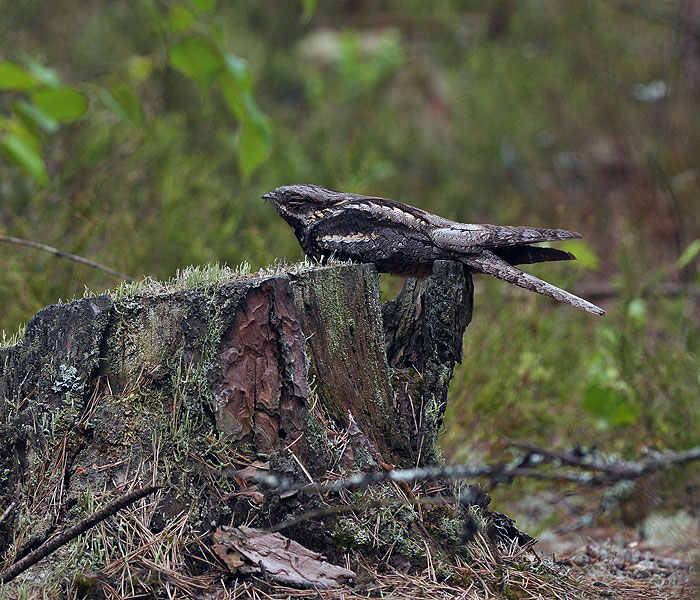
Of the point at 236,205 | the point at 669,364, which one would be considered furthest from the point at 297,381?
the point at 236,205

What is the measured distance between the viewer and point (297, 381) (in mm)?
2197

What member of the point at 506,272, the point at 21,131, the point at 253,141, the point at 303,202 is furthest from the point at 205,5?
the point at 506,272

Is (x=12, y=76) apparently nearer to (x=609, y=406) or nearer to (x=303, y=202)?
(x=303, y=202)

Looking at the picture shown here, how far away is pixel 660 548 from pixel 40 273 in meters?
3.84

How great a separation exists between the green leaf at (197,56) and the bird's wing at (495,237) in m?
1.53

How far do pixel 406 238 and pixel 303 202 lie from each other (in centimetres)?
50

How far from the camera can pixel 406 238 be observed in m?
2.70

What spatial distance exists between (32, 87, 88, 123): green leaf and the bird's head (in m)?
1.24

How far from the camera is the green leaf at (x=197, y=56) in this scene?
3.35m

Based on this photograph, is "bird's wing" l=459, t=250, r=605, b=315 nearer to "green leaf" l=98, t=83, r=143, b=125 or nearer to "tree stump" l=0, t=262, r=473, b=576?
"tree stump" l=0, t=262, r=473, b=576

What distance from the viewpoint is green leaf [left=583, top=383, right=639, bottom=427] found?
14.4 ft

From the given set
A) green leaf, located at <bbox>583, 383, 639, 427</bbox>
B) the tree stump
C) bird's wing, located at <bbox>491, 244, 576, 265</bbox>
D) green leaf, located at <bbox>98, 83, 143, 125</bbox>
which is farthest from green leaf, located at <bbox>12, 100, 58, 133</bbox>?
green leaf, located at <bbox>583, 383, 639, 427</bbox>

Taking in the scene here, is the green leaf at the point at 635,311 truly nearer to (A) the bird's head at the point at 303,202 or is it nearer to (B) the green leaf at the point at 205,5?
(A) the bird's head at the point at 303,202

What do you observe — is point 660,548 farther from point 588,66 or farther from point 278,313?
point 588,66
